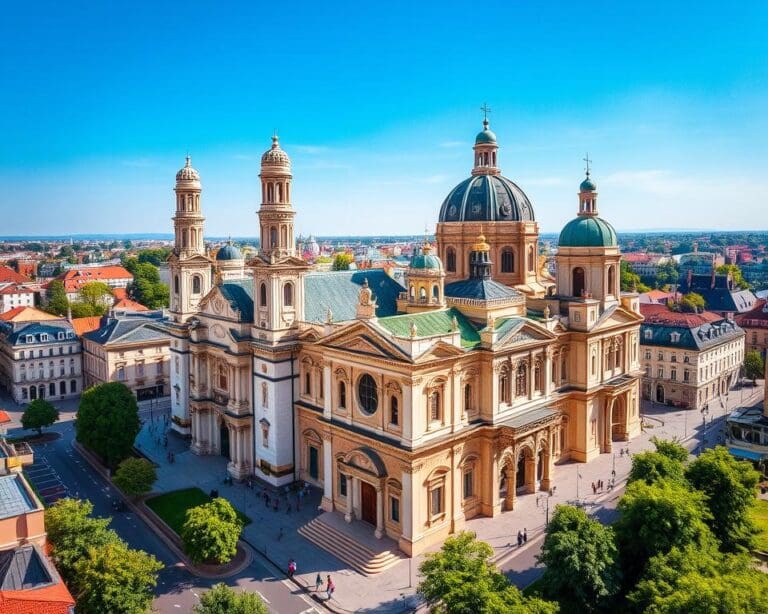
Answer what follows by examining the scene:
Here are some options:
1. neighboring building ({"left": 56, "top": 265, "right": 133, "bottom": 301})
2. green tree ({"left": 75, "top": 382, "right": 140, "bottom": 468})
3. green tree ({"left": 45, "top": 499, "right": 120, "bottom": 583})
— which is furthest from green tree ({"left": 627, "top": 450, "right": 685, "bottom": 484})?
neighboring building ({"left": 56, "top": 265, "right": 133, "bottom": 301})

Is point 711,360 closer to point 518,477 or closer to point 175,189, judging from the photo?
point 518,477

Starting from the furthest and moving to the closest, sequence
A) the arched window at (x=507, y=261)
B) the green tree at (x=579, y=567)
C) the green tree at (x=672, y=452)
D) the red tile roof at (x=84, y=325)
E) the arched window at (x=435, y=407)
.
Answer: the red tile roof at (x=84, y=325), the arched window at (x=507, y=261), the green tree at (x=672, y=452), the arched window at (x=435, y=407), the green tree at (x=579, y=567)

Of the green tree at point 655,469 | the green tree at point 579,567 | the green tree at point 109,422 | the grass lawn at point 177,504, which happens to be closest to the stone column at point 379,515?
the grass lawn at point 177,504

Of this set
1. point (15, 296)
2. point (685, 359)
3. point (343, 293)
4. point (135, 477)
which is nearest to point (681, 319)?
point (685, 359)

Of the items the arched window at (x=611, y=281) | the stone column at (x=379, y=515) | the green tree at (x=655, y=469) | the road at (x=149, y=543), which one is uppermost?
the arched window at (x=611, y=281)

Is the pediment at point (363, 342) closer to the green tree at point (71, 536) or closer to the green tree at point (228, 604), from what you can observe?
the green tree at point (228, 604)

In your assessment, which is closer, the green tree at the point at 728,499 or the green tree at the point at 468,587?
the green tree at the point at 468,587

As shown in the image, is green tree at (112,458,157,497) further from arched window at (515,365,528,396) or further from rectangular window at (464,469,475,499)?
arched window at (515,365,528,396)

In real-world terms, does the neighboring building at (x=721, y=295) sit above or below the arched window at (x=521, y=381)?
above
